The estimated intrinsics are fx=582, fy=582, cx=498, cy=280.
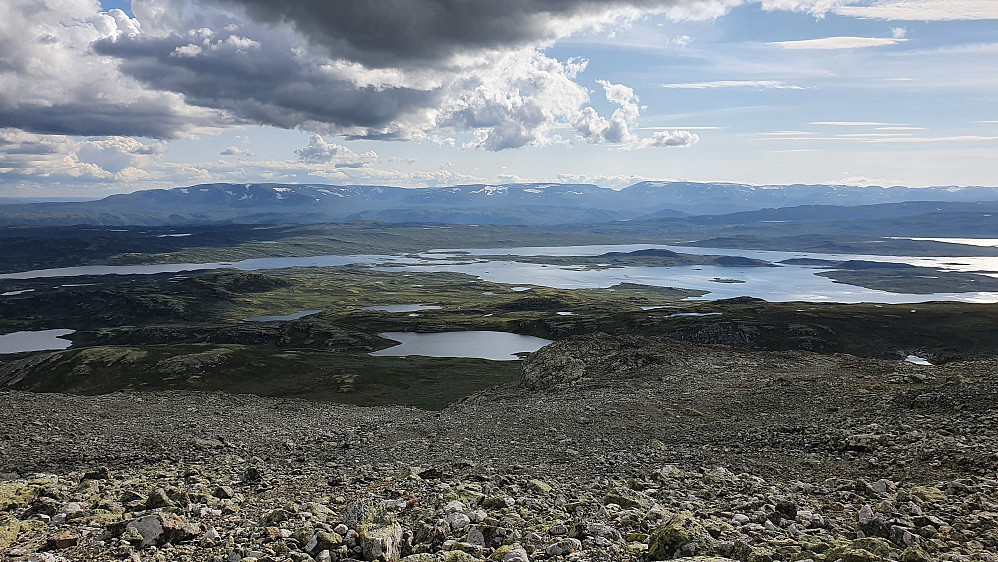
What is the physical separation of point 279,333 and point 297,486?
15823 centimetres

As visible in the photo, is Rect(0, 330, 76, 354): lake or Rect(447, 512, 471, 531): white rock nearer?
Rect(447, 512, 471, 531): white rock

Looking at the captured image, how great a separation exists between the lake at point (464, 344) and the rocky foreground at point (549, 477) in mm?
91296

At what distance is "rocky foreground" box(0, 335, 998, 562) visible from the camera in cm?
1417

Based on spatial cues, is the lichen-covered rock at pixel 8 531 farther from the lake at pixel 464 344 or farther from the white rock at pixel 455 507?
the lake at pixel 464 344

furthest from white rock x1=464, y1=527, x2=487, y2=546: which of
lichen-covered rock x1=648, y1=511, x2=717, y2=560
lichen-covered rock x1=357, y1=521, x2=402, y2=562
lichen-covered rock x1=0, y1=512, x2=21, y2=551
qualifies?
lichen-covered rock x1=0, y1=512, x2=21, y2=551

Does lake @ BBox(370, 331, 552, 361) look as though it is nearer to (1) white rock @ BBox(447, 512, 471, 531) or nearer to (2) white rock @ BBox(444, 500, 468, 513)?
(2) white rock @ BBox(444, 500, 468, 513)

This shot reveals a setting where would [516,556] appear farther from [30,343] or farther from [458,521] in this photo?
[30,343]

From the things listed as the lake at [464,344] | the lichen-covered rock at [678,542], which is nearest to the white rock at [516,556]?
the lichen-covered rock at [678,542]

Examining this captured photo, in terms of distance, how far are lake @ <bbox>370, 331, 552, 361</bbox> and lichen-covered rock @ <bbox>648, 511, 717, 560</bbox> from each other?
115265 mm

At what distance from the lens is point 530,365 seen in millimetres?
65688

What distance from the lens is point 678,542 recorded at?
534 inches

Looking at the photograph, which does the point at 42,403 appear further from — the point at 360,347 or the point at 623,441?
the point at 360,347

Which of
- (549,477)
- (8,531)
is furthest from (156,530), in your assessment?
(549,477)

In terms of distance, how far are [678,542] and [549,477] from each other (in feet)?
34.3
